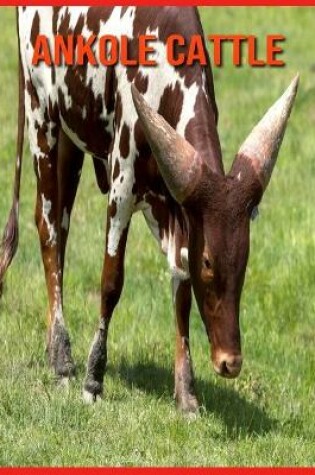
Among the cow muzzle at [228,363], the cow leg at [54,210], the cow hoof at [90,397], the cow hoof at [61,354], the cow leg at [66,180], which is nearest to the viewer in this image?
the cow muzzle at [228,363]

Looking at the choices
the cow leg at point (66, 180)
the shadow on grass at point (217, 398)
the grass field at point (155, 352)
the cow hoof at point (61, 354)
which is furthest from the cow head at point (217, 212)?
the cow leg at point (66, 180)

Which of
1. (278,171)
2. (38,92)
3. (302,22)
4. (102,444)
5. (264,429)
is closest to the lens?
(102,444)

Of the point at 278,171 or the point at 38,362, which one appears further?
the point at 278,171

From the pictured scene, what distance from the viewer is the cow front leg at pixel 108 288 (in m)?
7.76

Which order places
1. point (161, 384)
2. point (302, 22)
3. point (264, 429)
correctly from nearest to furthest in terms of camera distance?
point (264, 429) → point (161, 384) → point (302, 22)

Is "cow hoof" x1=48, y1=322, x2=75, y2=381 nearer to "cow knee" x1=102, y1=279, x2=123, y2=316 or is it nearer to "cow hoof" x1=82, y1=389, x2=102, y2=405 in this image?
"cow hoof" x1=82, y1=389, x2=102, y2=405

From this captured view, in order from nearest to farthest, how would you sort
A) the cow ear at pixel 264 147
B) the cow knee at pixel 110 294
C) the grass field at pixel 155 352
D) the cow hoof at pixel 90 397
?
the cow ear at pixel 264 147
the grass field at pixel 155 352
the cow hoof at pixel 90 397
the cow knee at pixel 110 294

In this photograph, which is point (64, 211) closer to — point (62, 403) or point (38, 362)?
point (38, 362)

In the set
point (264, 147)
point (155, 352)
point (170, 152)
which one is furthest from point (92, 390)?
point (264, 147)

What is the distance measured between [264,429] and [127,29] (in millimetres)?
2476

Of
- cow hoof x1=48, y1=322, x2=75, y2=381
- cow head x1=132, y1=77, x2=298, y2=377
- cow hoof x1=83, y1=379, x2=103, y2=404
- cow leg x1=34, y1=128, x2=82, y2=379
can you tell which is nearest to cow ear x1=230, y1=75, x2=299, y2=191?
cow head x1=132, y1=77, x2=298, y2=377

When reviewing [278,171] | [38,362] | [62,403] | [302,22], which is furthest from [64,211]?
[302,22]

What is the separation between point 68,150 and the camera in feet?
29.1

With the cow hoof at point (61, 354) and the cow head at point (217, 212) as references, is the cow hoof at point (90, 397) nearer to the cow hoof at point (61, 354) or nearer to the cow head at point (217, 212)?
the cow hoof at point (61, 354)
